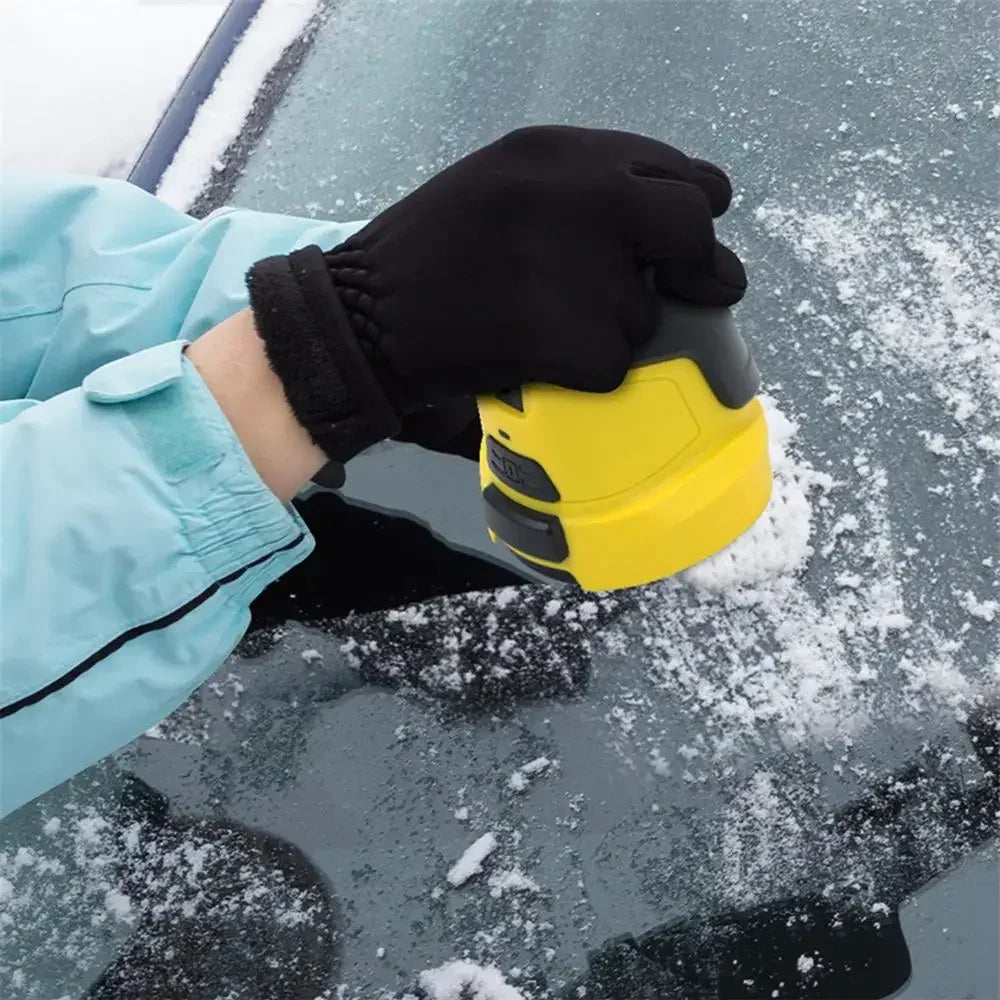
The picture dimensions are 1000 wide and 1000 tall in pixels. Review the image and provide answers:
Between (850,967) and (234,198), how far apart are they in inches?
50.6

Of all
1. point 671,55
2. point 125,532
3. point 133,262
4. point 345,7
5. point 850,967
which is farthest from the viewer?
point 345,7

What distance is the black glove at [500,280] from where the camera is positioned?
0.78 m

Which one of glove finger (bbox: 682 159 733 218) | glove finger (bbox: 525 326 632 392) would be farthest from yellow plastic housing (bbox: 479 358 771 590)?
glove finger (bbox: 682 159 733 218)

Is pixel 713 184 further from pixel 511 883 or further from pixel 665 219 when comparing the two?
pixel 511 883

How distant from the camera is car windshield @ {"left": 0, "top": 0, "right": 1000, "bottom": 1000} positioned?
93 centimetres

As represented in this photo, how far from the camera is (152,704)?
853mm

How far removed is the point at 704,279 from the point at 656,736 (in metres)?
0.45

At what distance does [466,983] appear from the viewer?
0.93m

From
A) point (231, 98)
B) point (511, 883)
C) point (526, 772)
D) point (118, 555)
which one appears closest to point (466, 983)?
point (511, 883)

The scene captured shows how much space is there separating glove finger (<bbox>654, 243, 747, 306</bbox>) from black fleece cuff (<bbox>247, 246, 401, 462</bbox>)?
25 cm

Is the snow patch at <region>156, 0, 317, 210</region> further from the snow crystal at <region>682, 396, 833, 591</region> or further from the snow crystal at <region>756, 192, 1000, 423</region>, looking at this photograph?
the snow crystal at <region>682, 396, 833, 591</region>

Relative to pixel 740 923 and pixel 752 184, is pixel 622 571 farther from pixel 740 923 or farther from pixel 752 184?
pixel 752 184

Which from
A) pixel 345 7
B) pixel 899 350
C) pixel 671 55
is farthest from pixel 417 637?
pixel 345 7

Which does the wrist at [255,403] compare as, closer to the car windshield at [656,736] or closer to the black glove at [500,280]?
the black glove at [500,280]
